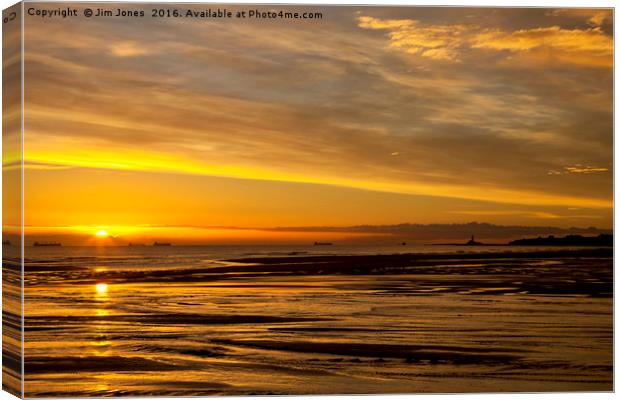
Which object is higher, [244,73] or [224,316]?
[244,73]

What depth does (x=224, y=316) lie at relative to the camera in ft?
30.6

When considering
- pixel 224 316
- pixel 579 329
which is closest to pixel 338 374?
pixel 224 316

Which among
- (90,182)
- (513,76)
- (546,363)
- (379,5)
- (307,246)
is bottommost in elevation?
(546,363)

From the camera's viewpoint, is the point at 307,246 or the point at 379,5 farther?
the point at 307,246

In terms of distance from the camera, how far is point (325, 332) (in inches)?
352

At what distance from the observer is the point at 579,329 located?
29.9 feet

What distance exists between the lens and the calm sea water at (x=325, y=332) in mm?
8445

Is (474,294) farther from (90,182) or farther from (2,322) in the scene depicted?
(2,322)

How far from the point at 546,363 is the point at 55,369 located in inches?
163

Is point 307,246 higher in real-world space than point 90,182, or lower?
lower

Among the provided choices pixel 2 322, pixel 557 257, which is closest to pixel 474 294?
pixel 557 257

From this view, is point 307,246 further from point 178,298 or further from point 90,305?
point 90,305

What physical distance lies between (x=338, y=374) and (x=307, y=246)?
1.38 metres

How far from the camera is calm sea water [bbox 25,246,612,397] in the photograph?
8445 mm
